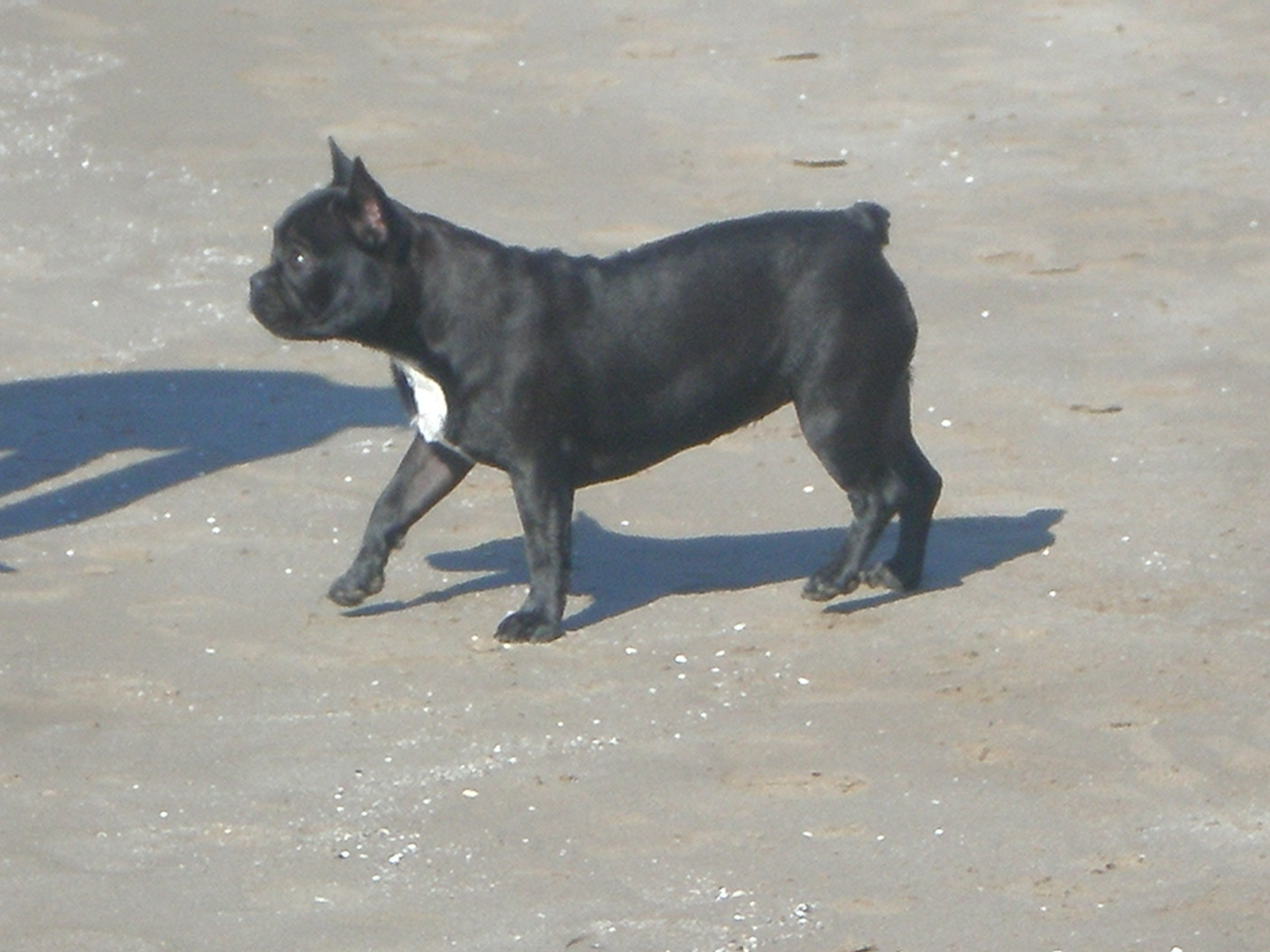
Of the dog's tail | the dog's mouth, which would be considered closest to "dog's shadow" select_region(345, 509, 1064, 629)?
the dog's mouth

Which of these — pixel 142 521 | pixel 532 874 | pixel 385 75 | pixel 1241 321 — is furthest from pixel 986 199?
pixel 532 874

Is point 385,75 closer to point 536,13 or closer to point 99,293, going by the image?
point 536,13

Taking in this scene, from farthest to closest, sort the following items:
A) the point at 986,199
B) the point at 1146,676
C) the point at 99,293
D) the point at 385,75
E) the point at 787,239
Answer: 1. the point at 385,75
2. the point at 986,199
3. the point at 99,293
4. the point at 787,239
5. the point at 1146,676

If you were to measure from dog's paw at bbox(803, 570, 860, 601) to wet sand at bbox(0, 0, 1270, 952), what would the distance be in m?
0.09

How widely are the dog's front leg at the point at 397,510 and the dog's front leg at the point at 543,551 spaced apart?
1.17ft

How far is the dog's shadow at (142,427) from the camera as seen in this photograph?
28.3ft

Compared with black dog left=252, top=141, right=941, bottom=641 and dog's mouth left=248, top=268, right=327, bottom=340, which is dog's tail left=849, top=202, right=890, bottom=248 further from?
dog's mouth left=248, top=268, right=327, bottom=340

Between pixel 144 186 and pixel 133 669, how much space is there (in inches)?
213

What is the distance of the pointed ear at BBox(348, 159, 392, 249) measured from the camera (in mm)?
6918

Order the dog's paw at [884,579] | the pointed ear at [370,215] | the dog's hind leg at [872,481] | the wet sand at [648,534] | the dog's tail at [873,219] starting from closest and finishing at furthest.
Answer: the wet sand at [648,534] → the pointed ear at [370,215] → the dog's hind leg at [872,481] → the dog's tail at [873,219] → the dog's paw at [884,579]

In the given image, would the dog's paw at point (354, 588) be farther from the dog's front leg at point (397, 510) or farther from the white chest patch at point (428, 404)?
the white chest patch at point (428, 404)

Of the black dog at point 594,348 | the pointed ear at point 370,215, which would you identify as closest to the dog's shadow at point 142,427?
the black dog at point 594,348

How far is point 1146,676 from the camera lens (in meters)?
6.61

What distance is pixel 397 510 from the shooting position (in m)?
7.43
